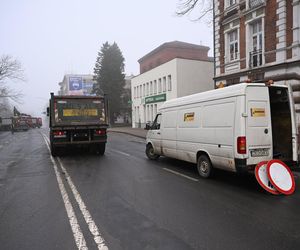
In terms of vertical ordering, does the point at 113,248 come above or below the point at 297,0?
below

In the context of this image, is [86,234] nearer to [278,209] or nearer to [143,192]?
[143,192]

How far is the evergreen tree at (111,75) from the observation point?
55656 mm

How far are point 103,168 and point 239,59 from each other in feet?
41.4

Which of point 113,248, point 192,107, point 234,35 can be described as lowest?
point 113,248

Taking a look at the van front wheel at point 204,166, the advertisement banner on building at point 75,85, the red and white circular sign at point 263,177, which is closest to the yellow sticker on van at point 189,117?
the van front wheel at point 204,166

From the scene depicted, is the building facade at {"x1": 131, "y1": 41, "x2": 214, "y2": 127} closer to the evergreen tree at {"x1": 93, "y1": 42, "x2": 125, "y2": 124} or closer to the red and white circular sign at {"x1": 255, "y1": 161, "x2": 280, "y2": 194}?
the evergreen tree at {"x1": 93, "y1": 42, "x2": 125, "y2": 124}

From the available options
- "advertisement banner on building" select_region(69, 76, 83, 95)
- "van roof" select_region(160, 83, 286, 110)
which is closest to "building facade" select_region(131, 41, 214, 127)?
"van roof" select_region(160, 83, 286, 110)

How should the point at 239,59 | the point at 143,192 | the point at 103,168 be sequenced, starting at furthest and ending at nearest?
1. the point at 239,59
2. the point at 103,168
3. the point at 143,192

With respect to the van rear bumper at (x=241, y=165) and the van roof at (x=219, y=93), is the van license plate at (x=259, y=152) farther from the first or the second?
the van roof at (x=219, y=93)

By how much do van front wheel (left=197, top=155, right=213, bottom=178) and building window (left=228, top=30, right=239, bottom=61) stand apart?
1268 centimetres

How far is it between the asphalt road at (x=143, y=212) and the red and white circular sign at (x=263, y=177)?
0.59 ft

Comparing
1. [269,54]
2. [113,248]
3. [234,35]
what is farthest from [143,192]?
[234,35]

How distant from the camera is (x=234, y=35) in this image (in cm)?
1950

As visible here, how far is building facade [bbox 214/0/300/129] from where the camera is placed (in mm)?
14758
